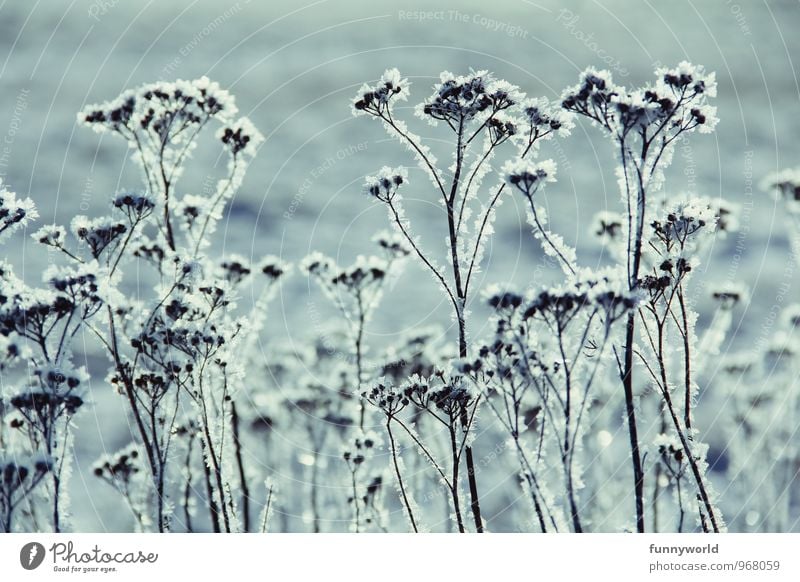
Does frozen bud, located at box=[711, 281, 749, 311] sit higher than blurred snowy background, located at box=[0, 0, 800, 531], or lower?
lower

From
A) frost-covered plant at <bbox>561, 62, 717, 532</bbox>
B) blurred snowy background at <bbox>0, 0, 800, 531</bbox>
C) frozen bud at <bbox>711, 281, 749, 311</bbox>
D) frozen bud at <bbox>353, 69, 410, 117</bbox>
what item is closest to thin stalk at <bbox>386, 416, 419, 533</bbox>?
frost-covered plant at <bbox>561, 62, 717, 532</bbox>

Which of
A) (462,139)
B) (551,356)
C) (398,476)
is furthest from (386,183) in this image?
(398,476)

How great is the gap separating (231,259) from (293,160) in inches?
30.0

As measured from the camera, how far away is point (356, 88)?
358 centimetres

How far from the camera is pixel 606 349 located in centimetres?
240

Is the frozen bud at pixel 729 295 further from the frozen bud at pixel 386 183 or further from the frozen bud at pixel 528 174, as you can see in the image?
the frozen bud at pixel 386 183
